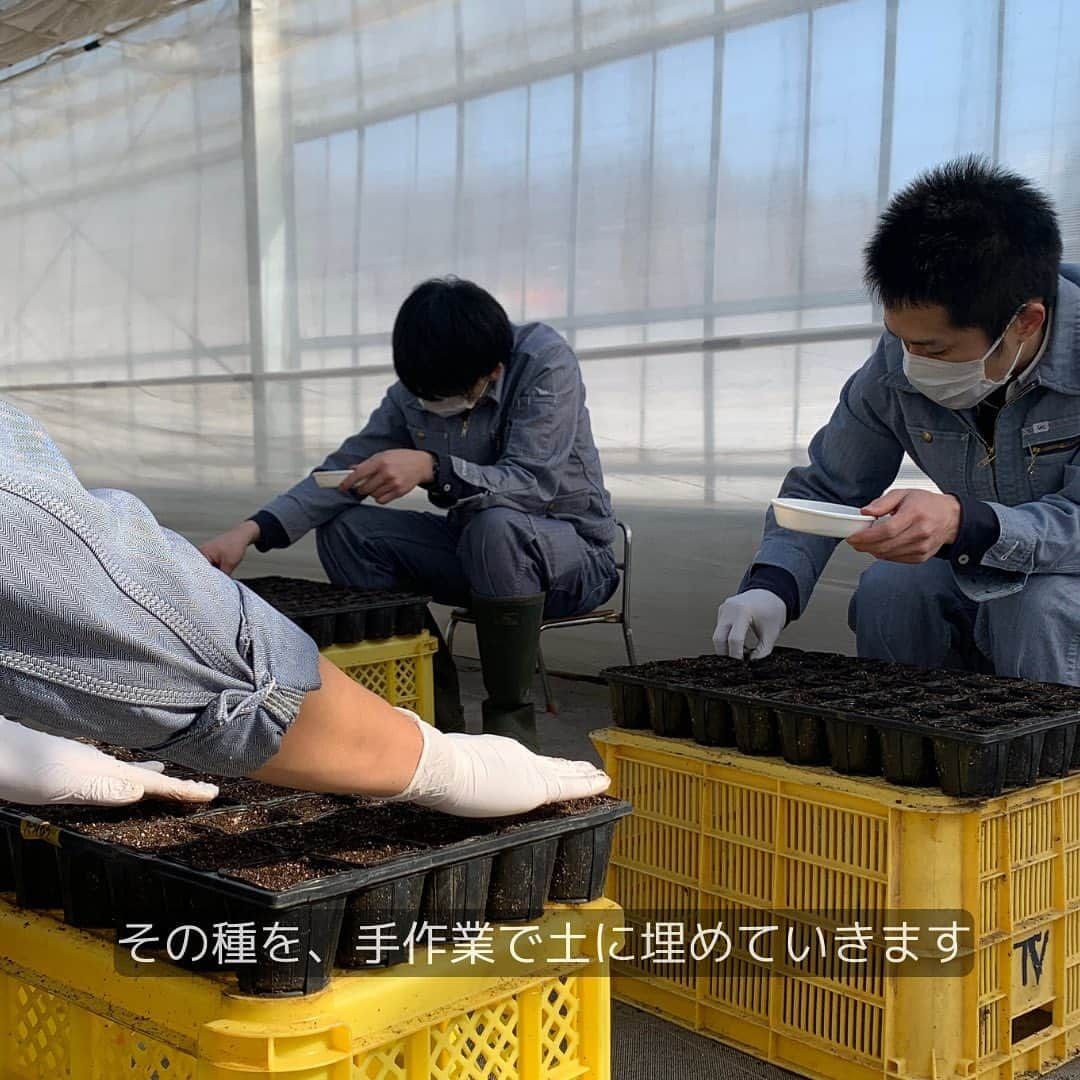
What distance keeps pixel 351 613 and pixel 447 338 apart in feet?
1.94

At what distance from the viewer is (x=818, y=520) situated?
4.99ft

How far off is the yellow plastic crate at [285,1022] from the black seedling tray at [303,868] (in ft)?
0.07

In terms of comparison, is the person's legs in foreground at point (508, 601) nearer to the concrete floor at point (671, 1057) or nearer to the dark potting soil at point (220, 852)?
the concrete floor at point (671, 1057)

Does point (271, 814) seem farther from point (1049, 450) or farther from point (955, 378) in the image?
point (1049, 450)

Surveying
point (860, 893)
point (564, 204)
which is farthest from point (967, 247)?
point (564, 204)

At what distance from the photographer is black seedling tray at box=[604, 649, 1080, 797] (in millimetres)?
1248

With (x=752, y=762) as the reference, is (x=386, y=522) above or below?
above

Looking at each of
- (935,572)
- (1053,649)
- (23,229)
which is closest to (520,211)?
(935,572)

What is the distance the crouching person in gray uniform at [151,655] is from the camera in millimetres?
781

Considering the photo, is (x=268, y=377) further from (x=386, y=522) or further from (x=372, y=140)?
(x=386, y=522)

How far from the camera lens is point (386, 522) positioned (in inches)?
105

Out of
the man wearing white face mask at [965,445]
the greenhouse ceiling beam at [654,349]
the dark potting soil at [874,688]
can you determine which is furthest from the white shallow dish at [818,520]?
the greenhouse ceiling beam at [654,349]

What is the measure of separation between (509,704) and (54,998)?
1408 mm

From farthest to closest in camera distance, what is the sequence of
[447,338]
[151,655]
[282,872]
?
[447,338] → [282,872] → [151,655]
